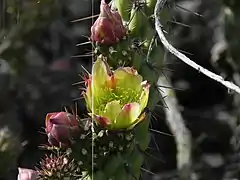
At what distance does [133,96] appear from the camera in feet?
6.40

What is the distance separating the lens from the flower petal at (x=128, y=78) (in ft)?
6.32

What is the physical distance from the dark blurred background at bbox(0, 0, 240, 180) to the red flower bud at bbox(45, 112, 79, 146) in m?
0.68

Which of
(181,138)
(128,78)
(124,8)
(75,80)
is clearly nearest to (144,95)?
(128,78)

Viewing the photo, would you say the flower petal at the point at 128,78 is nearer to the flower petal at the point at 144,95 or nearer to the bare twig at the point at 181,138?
the flower petal at the point at 144,95

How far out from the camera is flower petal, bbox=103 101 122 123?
6.16 ft

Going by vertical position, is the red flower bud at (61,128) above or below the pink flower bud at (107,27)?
below

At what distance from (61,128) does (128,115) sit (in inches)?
6.2

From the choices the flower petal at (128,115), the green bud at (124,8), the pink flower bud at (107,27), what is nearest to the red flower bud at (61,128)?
the flower petal at (128,115)

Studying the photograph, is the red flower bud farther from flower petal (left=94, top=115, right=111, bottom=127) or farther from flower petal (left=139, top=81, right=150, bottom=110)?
flower petal (left=139, top=81, right=150, bottom=110)

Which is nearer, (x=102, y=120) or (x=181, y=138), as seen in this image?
(x=102, y=120)

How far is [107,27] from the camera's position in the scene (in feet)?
6.41

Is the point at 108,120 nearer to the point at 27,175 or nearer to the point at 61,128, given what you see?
the point at 61,128

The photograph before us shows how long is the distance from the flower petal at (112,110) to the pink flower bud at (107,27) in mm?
178

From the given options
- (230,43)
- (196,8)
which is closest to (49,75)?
(196,8)
